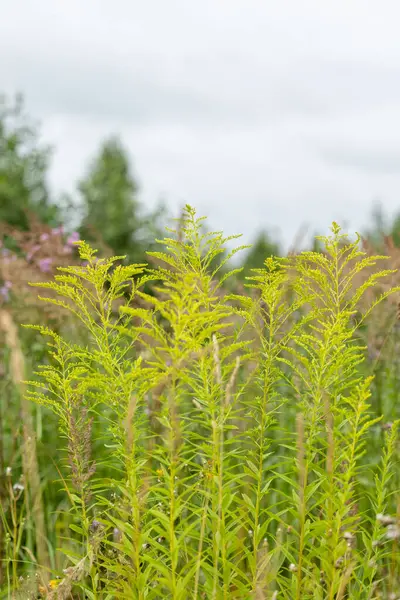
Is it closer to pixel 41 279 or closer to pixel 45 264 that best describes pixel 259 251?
pixel 45 264

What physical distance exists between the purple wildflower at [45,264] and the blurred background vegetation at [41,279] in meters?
0.02

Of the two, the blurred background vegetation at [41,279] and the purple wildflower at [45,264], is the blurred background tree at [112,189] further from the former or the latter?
the purple wildflower at [45,264]

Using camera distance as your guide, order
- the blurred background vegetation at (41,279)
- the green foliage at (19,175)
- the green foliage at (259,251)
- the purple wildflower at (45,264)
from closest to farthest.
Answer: the blurred background vegetation at (41,279), the purple wildflower at (45,264), the green foliage at (19,175), the green foliage at (259,251)

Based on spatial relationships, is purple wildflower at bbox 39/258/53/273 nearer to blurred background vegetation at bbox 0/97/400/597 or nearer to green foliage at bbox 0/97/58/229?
blurred background vegetation at bbox 0/97/400/597

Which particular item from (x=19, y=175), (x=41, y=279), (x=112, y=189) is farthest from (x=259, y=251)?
(x=41, y=279)

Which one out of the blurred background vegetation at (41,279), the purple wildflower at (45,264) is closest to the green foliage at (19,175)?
the blurred background vegetation at (41,279)

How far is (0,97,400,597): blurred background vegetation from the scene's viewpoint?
3.56 metres

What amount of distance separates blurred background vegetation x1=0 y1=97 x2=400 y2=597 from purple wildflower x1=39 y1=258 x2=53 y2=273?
21mm

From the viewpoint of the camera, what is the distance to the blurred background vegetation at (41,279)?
3557 mm

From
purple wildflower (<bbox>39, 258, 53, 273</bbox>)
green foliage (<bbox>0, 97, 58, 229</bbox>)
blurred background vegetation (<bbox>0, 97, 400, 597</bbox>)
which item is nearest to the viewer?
blurred background vegetation (<bbox>0, 97, 400, 597</bbox>)

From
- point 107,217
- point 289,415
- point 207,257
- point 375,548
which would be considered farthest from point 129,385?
point 107,217

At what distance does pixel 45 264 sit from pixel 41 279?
1.31 meters

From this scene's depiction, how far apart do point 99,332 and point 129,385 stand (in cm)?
27

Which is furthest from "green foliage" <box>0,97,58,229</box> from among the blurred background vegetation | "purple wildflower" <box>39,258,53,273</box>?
"purple wildflower" <box>39,258,53,273</box>
